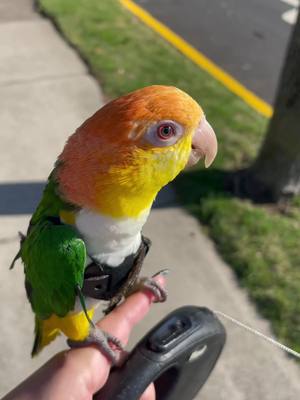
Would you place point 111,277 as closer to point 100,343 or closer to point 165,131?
point 100,343

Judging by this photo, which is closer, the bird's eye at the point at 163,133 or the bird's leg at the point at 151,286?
the bird's eye at the point at 163,133

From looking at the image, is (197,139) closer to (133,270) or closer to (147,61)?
(133,270)

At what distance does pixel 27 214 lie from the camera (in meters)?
3.83

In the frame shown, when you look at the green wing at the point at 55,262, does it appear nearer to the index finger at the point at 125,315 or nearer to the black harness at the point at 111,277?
the black harness at the point at 111,277

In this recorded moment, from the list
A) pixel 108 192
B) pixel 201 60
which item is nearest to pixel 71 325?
pixel 108 192

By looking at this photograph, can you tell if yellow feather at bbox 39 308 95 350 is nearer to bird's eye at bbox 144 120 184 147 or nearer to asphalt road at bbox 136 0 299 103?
bird's eye at bbox 144 120 184 147

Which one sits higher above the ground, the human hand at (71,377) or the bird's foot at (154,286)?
the bird's foot at (154,286)

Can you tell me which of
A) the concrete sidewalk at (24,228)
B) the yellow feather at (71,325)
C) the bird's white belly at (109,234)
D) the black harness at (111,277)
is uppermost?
the bird's white belly at (109,234)

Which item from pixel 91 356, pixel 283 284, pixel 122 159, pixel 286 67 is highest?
pixel 122 159

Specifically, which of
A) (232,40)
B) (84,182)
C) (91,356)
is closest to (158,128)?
(84,182)

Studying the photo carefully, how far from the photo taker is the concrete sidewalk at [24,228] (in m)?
3.03

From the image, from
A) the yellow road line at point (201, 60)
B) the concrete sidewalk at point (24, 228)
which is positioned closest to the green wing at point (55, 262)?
the concrete sidewalk at point (24, 228)

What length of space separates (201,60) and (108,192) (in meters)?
4.50

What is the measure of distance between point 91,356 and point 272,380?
1268 mm
